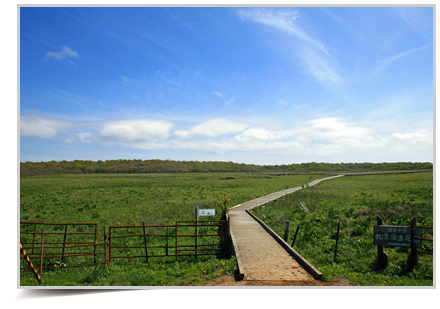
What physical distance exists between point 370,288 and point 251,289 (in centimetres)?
308

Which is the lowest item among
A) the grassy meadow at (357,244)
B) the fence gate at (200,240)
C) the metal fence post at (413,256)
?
the fence gate at (200,240)

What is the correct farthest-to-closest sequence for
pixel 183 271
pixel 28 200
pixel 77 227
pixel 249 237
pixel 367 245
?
pixel 28 200
pixel 77 227
pixel 249 237
pixel 367 245
pixel 183 271

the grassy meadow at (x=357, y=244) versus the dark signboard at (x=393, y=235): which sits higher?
the dark signboard at (x=393, y=235)

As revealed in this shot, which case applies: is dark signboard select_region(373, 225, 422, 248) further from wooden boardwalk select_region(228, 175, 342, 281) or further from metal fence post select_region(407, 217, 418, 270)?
wooden boardwalk select_region(228, 175, 342, 281)

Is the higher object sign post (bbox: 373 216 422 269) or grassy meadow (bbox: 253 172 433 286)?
sign post (bbox: 373 216 422 269)

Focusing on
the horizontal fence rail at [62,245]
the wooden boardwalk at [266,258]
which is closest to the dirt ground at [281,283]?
the wooden boardwalk at [266,258]

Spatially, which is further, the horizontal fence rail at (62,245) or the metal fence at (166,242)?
the metal fence at (166,242)

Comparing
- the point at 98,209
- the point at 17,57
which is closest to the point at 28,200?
the point at 98,209

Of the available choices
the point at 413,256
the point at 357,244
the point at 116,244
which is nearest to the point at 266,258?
the point at 413,256

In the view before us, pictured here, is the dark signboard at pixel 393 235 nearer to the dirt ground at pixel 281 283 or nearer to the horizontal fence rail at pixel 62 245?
the dirt ground at pixel 281 283

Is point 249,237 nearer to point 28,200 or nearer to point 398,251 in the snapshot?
point 398,251

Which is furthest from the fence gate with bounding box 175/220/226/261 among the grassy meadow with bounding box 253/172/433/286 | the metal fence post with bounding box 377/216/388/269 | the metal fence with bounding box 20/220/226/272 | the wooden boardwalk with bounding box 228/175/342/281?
the metal fence post with bounding box 377/216/388/269

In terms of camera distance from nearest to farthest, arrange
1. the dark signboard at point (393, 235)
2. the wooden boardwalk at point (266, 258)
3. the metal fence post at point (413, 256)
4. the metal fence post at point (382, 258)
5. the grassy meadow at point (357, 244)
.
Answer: the wooden boardwalk at point (266, 258), the grassy meadow at point (357, 244), the metal fence post at point (413, 256), the dark signboard at point (393, 235), the metal fence post at point (382, 258)

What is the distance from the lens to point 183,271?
8719 mm
